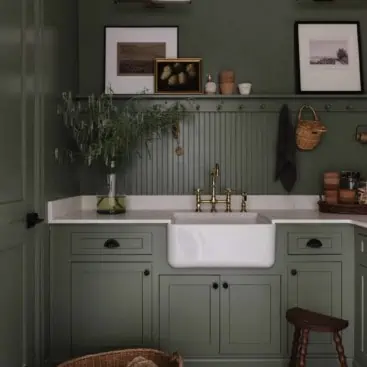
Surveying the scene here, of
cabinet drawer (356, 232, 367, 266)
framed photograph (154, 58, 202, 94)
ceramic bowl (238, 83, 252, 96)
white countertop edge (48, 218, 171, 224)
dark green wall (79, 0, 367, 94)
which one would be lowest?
cabinet drawer (356, 232, 367, 266)

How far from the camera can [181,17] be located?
11.0 ft

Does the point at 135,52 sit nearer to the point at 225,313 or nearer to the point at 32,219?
the point at 32,219

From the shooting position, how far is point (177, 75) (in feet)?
10.7

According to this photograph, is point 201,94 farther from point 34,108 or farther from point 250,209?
point 34,108

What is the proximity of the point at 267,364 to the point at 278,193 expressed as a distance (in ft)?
3.72

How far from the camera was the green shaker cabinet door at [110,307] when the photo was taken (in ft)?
8.80

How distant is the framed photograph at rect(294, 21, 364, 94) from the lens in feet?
10.8

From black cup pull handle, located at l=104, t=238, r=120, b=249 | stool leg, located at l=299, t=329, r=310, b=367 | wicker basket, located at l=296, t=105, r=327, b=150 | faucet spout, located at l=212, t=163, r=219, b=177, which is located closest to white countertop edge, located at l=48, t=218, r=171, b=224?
black cup pull handle, located at l=104, t=238, r=120, b=249

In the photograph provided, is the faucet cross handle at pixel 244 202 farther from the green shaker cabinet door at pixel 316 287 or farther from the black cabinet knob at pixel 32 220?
the black cabinet knob at pixel 32 220

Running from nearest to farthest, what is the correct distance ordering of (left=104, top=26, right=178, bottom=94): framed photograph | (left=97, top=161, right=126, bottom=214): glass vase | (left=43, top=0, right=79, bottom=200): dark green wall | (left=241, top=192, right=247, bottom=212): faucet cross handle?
(left=43, top=0, right=79, bottom=200): dark green wall → (left=97, top=161, right=126, bottom=214): glass vase → (left=241, top=192, right=247, bottom=212): faucet cross handle → (left=104, top=26, right=178, bottom=94): framed photograph

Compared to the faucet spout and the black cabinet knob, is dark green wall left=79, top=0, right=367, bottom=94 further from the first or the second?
the black cabinet knob

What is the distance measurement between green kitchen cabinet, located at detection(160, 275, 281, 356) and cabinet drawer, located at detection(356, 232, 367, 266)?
0.46 metres

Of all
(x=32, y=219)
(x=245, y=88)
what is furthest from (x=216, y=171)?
(x=32, y=219)

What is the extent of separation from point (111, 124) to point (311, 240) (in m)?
1.33
